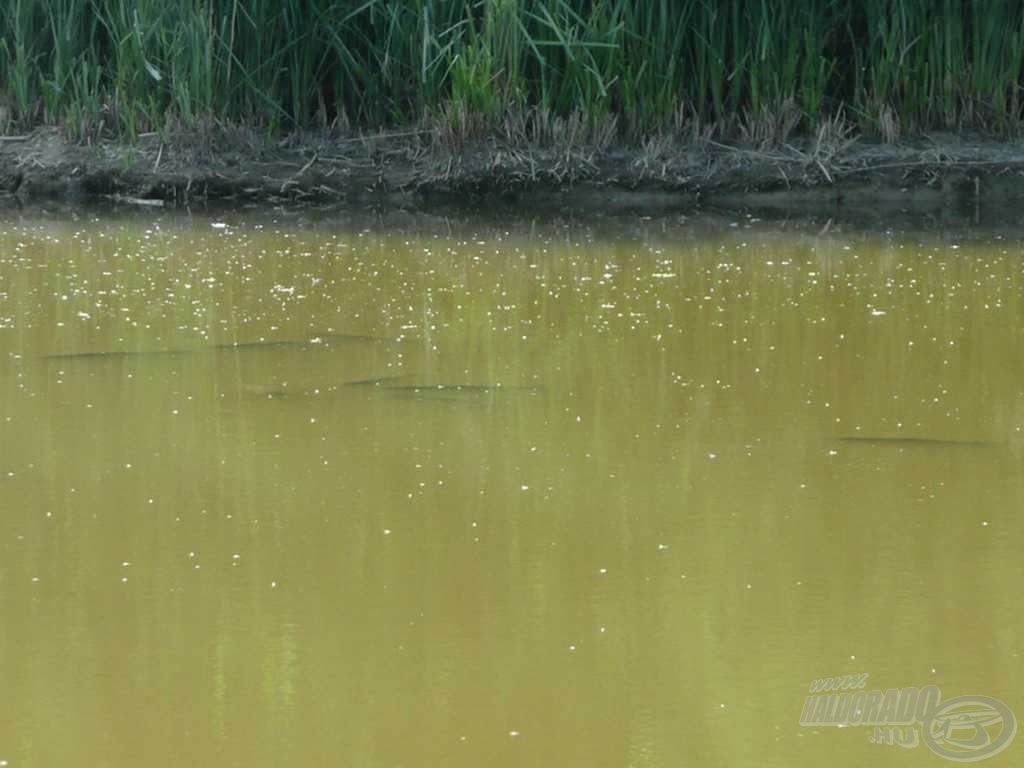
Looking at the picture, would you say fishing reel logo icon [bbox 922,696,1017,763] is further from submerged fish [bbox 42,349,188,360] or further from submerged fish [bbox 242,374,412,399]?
submerged fish [bbox 42,349,188,360]

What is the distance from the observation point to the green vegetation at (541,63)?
7441 mm

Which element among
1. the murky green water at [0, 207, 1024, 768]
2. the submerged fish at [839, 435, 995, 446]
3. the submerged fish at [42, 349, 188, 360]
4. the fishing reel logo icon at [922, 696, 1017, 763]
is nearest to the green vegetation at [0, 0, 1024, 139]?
the murky green water at [0, 207, 1024, 768]

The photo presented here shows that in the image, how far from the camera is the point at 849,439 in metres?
3.41

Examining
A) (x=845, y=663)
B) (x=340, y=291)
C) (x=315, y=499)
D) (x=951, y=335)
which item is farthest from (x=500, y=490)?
(x=340, y=291)

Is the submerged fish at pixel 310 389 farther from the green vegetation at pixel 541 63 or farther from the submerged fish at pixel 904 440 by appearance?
the green vegetation at pixel 541 63

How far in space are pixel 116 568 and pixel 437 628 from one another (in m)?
0.54

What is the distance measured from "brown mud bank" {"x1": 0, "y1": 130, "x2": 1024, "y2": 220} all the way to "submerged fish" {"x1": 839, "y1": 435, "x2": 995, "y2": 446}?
392 cm

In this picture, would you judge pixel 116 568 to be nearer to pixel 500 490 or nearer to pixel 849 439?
pixel 500 490

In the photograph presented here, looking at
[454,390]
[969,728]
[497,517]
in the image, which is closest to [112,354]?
[454,390]

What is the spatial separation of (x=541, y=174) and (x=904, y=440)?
4189mm

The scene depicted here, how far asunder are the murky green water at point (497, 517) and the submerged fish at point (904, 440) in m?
0.02

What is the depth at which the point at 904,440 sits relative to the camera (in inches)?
134

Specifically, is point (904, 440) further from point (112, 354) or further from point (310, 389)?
point (112, 354)

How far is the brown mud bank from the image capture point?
7.37 metres
